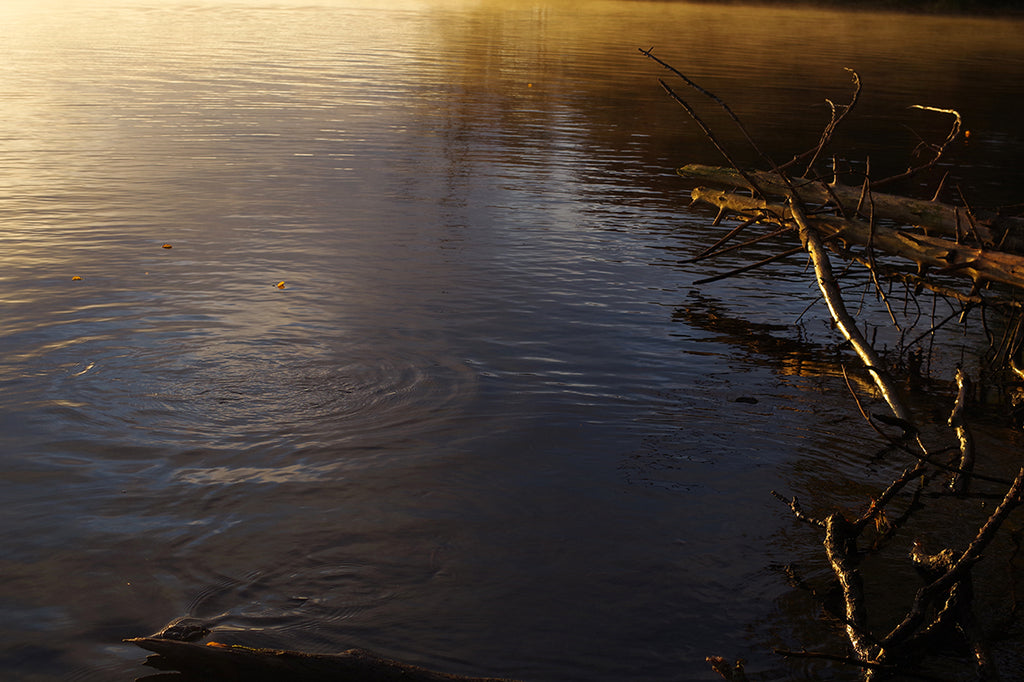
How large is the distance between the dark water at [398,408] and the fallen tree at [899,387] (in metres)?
0.34

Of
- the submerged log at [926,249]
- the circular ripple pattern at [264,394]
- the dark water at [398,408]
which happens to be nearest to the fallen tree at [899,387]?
the submerged log at [926,249]

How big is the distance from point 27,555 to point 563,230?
9.87m

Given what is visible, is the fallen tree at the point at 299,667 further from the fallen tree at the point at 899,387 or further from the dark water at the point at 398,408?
the fallen tree at the point at 899,387

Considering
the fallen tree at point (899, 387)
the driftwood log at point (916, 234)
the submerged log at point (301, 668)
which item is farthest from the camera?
the driftwood log at point (916, 234)

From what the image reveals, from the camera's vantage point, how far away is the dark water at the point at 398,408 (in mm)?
5363

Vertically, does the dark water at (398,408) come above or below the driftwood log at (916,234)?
below

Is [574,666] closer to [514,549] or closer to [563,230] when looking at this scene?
[514,549]

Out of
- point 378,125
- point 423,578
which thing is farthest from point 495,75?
point 423,578

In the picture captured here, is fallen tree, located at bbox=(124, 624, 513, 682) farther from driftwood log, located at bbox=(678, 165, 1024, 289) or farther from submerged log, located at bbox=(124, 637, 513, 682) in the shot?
driftwood log, located at bbox=(678, 165, 1024, 289)

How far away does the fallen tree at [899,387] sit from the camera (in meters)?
4.76

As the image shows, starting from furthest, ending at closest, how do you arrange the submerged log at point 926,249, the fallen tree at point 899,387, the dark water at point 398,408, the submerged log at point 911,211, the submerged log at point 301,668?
the submerged log at point 911,211 < the submerged log at point 926,249 < the dark water at point 398,408 < the fallen tree at point 899,387 < the submerged log at point 301,668

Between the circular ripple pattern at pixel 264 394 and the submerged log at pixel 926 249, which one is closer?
the circular ripple pattern at pixel 264 394

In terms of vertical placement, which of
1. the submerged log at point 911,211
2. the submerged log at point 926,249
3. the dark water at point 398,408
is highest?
the submerged log at point 911,211

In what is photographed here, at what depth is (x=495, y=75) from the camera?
35.0 metres
